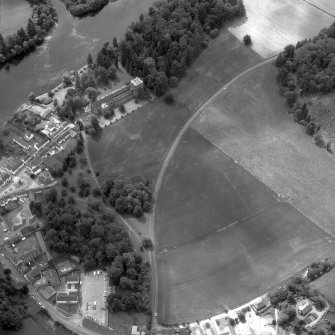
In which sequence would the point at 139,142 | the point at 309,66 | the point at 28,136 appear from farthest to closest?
the point at 309,66
the point at 28,136
the point at 139,142

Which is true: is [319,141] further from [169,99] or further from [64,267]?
[64,267]

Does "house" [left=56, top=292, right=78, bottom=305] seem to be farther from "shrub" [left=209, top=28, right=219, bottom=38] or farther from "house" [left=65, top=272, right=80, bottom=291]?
"shrub" [left=209, top=28, right=219, bottom=38]

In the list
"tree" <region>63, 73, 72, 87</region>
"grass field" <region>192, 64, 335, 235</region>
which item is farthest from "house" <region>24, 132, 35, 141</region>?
"grass field" <region>192, 64, 335, 235</region>

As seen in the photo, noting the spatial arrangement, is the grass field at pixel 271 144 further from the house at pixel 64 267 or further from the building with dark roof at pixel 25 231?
the building with dark roof at pixel 25 231

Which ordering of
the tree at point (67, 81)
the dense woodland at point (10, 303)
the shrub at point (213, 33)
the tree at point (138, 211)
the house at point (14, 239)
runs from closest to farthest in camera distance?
the dense woodland at point (10, 303), the house at point (14, 239), the tree at point (138, 211), the tree at point (67, 81), the shrub at point (213, 33)

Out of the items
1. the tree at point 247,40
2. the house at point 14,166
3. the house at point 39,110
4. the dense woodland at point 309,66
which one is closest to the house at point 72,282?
the house at point 14,166

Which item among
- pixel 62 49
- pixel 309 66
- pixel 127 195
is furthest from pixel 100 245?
pixel 309 66

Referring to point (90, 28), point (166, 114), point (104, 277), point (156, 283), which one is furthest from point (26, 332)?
point (90, 28)

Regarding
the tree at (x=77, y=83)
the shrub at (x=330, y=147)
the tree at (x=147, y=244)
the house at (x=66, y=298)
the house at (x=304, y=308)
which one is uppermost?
the tree at (x=77, y=83)
